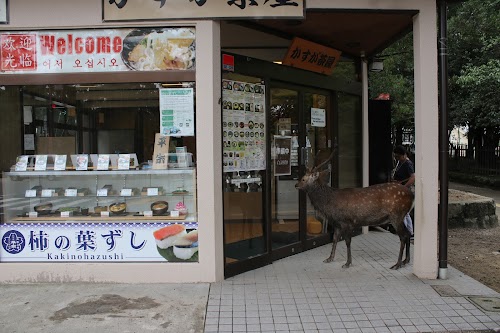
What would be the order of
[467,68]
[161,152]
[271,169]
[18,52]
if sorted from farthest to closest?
1. [467,68]
2. [271,169]
3. [161,152]
4. [18,52]

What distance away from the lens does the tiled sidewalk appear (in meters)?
4.35

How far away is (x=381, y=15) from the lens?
6.01 metres

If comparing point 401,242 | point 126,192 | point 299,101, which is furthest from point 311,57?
point 126,192

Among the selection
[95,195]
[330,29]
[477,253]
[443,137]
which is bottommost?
[477,253]

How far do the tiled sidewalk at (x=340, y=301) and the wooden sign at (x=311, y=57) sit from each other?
2.94m

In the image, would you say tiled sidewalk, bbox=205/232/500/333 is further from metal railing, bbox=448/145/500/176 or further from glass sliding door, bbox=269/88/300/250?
metal railing, bbox=448/145/500/176

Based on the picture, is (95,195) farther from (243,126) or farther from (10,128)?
(243,126)

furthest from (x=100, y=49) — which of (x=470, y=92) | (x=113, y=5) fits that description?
(x=470, y=92)

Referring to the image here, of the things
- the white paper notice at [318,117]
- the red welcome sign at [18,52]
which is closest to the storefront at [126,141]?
the red welcome sign at [18,52]

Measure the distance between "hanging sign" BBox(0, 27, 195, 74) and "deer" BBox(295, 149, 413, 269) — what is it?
2.39 metres

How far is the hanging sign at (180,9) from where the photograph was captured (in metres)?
5.36

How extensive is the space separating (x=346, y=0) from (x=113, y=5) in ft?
8.87

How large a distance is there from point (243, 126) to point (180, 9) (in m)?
1.66

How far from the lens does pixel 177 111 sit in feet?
18.2
